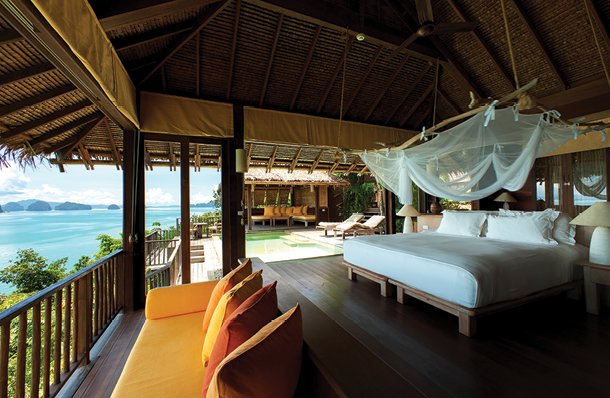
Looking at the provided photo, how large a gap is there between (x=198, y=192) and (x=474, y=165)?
380 cm

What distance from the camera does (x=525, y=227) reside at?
9.86 feet

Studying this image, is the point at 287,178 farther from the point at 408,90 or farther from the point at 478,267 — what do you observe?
the point at 478,267

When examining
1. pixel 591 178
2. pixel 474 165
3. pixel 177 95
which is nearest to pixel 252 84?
pixel 177 95

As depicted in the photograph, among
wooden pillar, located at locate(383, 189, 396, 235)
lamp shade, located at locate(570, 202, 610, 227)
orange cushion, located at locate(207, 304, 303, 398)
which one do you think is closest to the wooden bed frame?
lamp shade, located at locate(570, 202, 610, 227)

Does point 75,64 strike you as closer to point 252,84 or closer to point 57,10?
point 57,10

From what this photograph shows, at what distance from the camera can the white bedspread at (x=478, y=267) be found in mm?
2098

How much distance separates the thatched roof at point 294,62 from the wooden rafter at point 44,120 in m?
0.01

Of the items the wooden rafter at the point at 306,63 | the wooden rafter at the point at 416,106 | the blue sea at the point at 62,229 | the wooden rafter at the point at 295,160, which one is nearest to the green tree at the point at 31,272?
the blue sea at the point at 62,229

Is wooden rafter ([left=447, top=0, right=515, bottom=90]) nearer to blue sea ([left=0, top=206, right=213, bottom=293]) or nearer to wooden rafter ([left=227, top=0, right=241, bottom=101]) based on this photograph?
wooden rafter ([left=227, top=0, right=241, bottom=101])

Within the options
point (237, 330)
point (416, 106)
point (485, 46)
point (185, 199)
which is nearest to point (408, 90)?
point (416, 106)

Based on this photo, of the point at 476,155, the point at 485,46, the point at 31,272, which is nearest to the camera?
the point at 476,155

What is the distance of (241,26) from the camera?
3500 mm

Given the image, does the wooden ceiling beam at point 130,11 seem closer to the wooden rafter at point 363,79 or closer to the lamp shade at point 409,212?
the wooden rafter at point 363,79

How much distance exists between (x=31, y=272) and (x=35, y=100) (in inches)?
272
